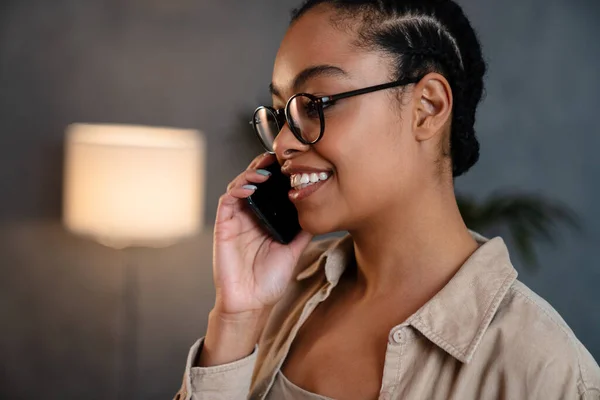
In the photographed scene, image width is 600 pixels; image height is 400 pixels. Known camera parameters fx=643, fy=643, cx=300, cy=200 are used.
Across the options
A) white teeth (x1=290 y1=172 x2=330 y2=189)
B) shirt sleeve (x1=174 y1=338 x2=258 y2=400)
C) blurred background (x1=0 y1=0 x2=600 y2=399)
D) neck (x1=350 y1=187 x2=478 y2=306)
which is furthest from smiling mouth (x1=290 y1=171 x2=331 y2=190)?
blurred background (x1=0 y1=0 x2=600 y2=399)

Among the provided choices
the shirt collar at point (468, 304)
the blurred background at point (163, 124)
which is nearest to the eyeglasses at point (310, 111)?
the shirt collar at point (468, 304)

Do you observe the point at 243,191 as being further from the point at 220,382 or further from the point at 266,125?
the point at 220,382

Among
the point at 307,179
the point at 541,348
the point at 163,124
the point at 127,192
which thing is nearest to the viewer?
the point at 541,348

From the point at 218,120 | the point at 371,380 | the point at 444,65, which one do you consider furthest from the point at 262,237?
the point at 218,120

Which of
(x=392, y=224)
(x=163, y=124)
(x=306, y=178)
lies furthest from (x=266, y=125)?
(x=163, y=124)

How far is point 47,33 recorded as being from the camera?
3459mm

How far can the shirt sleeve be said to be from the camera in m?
1.31

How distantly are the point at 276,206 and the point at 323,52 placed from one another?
425mm

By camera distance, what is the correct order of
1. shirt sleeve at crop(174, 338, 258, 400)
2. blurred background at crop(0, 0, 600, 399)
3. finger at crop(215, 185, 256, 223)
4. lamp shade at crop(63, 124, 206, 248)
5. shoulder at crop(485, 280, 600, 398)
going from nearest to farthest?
1. shoulder at crop(485, 280, 600, 398)
2. shirt sleeve at crop(174, 338, 258, 400)
3. finger at crop(215, 185, 256, 223)
4. lamp shade at crop(63, 124, 206, 248)
5. blurred background at crop(0, 0, 600, 399)

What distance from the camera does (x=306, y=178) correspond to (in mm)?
1194

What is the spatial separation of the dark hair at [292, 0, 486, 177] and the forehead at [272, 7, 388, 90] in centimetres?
2

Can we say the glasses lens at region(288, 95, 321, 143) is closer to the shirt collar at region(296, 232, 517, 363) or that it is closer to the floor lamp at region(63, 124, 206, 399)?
the shirt collar at region(296, 232, 517, 363)

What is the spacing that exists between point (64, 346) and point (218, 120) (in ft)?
4.88

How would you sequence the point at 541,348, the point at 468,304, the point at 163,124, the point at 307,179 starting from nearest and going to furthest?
the point at 541,348 → the point at 468,304 → the point at 307,179 → the point at 163,124
